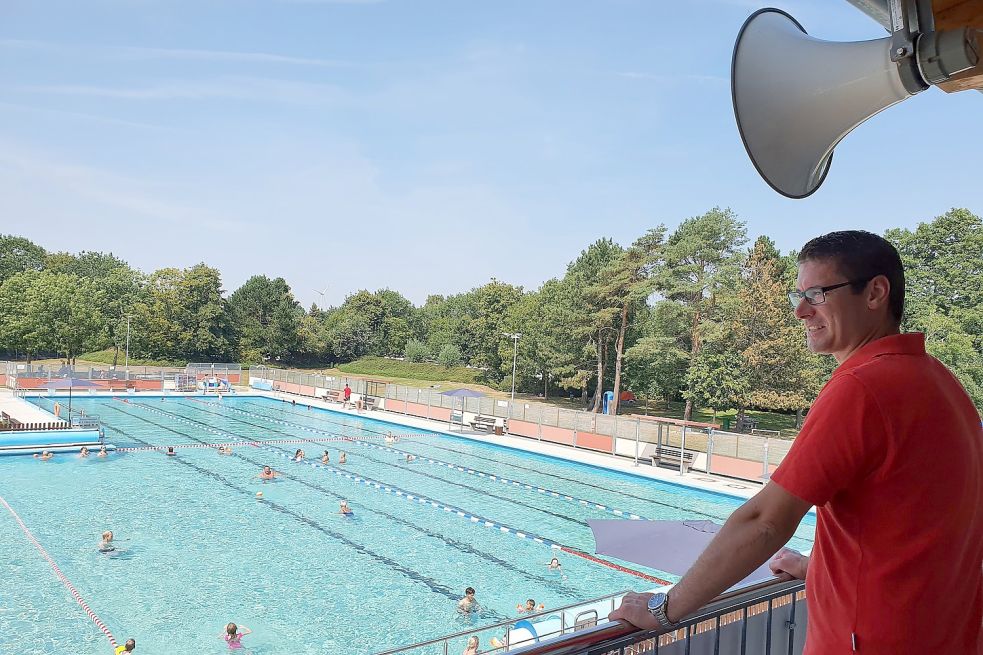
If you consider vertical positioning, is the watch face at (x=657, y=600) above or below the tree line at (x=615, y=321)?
below

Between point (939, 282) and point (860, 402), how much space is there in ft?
129

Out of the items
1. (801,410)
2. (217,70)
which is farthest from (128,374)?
(801,410)

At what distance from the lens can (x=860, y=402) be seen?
Result: 131 centimetres

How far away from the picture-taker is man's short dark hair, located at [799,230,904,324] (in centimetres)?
150

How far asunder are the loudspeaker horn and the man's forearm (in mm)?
1218

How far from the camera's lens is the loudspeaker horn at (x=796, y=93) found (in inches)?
84.2

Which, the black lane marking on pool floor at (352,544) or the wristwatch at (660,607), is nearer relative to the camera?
the wristwatch at (660,607)

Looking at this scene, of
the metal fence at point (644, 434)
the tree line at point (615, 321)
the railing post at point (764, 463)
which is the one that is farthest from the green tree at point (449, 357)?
the railing post at point (764, 463)

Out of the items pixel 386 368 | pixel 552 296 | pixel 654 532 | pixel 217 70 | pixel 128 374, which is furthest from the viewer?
pixel 386 368

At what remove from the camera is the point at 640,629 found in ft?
5.99

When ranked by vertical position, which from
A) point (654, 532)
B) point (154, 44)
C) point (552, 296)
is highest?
point (154, 44)

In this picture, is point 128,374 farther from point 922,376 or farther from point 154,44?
point 922,376

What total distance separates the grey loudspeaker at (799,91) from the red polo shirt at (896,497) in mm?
981

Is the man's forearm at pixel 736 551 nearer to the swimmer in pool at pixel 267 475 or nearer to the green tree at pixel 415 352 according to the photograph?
the swimmer in pool at pixel 267 475
